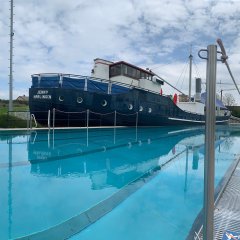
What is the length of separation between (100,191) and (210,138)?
8.64 ft

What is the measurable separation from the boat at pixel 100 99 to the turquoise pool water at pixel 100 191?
5.80 m

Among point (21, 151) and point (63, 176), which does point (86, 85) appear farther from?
point (63, 176)

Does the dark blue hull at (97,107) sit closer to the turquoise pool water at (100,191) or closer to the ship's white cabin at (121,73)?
the ship's white cabin at (121,73)

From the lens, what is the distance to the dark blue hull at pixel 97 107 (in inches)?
504

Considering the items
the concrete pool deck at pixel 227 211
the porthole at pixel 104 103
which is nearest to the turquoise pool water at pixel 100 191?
the concrete pool deck at pixel 227 211

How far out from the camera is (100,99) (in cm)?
1354

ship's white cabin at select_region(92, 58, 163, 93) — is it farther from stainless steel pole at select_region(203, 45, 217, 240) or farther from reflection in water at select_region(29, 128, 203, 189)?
stainless steel pole at select_region(203, 45, 217, 240)

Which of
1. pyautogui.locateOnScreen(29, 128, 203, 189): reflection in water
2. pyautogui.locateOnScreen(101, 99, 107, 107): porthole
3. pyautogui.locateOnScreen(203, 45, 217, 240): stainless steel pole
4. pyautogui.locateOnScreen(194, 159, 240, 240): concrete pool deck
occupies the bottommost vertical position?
pyautogui.locateOnScreen(29, 128, 203, 189): reflection in water

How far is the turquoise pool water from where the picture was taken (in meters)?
2.58

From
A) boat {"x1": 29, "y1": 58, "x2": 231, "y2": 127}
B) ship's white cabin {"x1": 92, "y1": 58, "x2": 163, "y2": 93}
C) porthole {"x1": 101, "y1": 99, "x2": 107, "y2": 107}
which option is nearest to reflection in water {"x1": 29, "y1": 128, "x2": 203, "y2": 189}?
boat {"x1": 29, "y1": 58, "x2": 231, "y2": 127}

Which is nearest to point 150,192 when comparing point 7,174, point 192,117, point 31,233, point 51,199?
point 51,199

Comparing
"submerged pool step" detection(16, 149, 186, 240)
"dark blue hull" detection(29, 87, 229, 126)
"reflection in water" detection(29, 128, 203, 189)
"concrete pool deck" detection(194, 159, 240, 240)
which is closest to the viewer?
"concrete pool deck" detection(194, 159, 240, 240)

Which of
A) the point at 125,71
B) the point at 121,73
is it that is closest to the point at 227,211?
the point at 121,73

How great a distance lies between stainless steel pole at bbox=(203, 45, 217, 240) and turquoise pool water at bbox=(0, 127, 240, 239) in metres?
1.06
